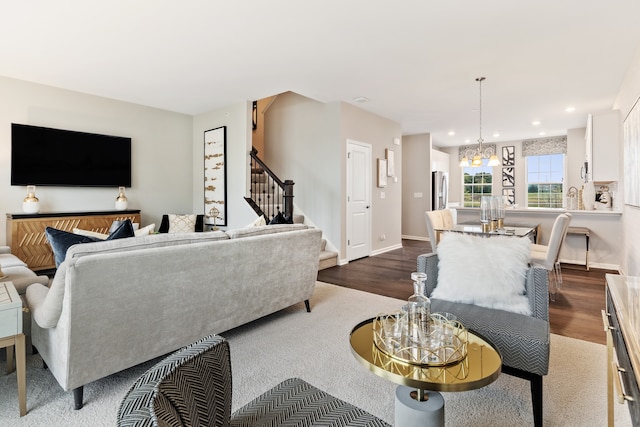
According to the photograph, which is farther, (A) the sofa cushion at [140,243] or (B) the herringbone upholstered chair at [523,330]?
(A) the sofa cushion at [140,243]

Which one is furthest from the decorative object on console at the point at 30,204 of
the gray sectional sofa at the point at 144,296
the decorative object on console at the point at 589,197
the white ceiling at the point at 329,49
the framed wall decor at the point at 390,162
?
the decorative object on console at the point at 589,197

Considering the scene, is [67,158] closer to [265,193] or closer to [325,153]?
[265,193]

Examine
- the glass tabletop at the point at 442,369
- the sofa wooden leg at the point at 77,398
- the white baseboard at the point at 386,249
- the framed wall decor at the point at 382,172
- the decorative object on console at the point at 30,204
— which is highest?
the framed wall decor at the point at 382,172

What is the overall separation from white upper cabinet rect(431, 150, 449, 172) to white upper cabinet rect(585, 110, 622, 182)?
3.78 metres

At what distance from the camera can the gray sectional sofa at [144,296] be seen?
5.67 ft

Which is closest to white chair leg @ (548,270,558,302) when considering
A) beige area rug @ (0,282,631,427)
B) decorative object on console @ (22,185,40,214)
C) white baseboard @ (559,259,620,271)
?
beige area rug @ (0,282,631,427)

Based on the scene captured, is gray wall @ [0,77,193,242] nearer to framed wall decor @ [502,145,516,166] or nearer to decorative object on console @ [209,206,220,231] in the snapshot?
decorative object on console @ [209,206,220,231]

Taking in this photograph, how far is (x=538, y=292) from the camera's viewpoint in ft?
6.68

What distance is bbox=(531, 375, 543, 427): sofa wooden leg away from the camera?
1576 mm

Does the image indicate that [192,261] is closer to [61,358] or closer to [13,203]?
[61,358]

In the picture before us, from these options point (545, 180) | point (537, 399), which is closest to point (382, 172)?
point (537, 399)

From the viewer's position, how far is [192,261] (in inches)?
85.4

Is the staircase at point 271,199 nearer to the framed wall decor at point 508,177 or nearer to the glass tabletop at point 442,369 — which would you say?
the glass tabletop at point 442,369

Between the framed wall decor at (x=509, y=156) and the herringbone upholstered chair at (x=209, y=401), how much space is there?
31.7ft
